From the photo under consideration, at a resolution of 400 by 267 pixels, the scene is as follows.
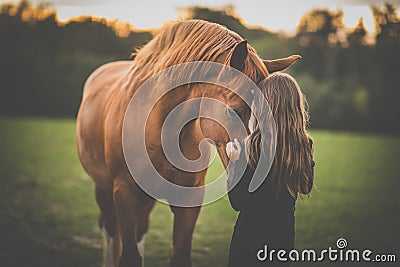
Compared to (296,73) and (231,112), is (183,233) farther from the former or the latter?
(296,73)

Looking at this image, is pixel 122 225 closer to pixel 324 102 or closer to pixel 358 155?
pixel 358 155

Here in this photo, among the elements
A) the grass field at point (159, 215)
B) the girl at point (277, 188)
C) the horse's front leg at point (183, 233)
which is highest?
the girl at point (277, 188)

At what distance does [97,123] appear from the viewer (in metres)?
3.25

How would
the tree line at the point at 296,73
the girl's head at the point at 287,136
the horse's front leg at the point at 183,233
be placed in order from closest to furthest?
the girl's head at the point at 287,136
the horse's front leg at the point at 183,233
the tree line at the point at 296,73

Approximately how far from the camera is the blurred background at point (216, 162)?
13.6ft

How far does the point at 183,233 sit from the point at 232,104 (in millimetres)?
1110

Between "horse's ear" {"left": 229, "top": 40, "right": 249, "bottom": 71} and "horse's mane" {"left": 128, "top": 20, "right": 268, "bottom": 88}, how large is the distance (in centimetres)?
4

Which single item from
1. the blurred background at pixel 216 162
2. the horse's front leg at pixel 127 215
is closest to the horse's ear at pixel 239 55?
the blurred background at pixel 216 162

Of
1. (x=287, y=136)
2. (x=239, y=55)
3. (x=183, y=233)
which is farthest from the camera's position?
(x=183, y=233)

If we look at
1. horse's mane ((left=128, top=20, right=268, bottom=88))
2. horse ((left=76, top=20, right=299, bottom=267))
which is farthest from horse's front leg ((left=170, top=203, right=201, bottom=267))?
horse's mane ((left=128, top=20, right=268, bottom=88))

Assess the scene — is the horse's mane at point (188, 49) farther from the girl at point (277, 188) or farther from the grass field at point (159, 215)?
the grass field at point (159, 215)

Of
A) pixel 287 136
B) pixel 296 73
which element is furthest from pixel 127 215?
pixel 296 73

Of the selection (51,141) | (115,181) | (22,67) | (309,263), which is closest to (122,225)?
(115,181)

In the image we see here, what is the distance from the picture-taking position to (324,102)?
15.2 metres
